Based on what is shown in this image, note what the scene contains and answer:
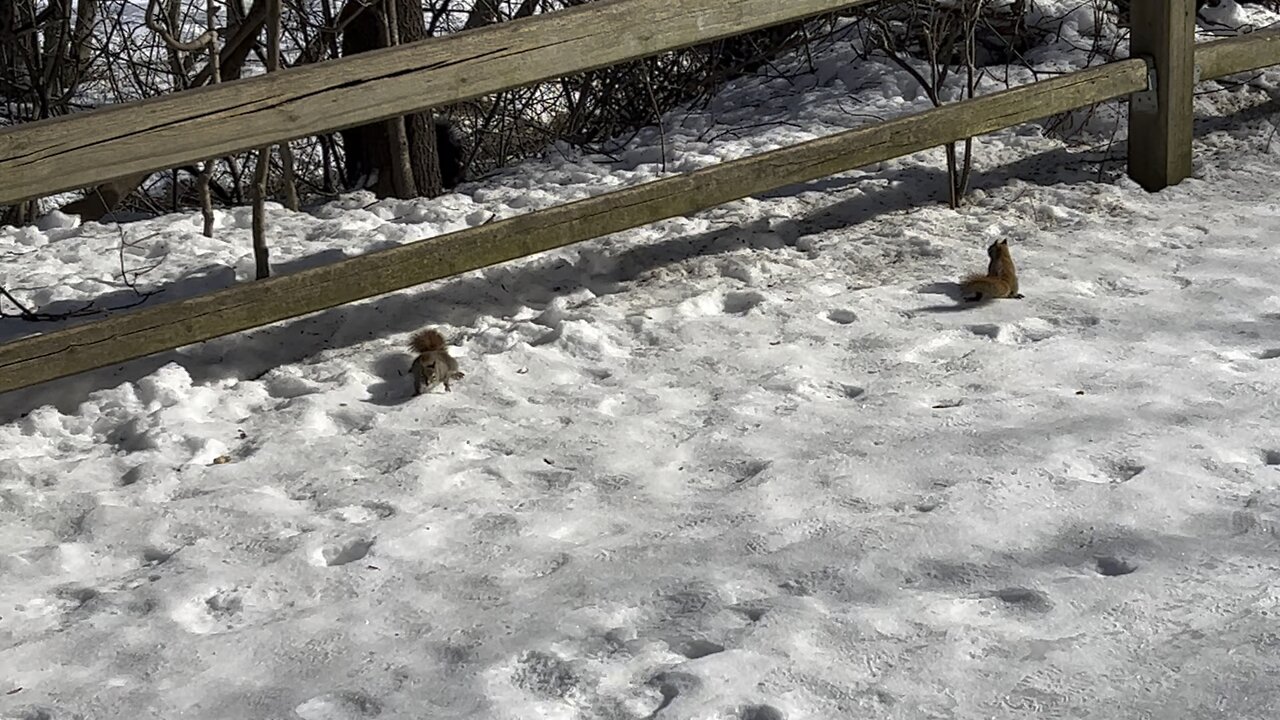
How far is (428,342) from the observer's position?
451cm

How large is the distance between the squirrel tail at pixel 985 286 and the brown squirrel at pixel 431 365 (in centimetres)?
183

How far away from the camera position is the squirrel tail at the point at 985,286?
4.77 metres

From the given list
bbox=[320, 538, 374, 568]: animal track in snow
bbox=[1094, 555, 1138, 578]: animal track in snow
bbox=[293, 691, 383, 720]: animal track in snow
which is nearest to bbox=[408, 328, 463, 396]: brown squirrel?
bbox=[320, 538, 374, 568]: animal track in snow

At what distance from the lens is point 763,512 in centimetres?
343

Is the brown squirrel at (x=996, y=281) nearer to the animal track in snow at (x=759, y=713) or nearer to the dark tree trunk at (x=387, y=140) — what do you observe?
the animal track in snow at (x=759, y=713)

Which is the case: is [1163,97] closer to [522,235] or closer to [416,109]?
[522,235]

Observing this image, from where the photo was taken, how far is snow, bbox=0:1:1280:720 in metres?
2.73

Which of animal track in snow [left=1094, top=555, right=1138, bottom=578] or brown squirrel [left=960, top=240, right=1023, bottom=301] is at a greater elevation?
brown squirrel [left=960, top=240, right=1023, bottom=301]

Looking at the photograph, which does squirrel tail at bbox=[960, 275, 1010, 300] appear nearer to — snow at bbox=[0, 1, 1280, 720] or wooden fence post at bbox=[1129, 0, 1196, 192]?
snow at bbox=[0, 1, 1280, 720]

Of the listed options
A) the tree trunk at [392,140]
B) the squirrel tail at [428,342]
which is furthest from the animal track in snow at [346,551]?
the tree trunk at [392,140]

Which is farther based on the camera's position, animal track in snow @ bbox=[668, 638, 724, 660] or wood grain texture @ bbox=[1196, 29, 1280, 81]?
wood grain texture @ bbox=[1196, 29, 1280, 81]

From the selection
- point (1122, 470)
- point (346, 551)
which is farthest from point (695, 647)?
point (1122, 470)

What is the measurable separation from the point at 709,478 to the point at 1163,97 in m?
3.34

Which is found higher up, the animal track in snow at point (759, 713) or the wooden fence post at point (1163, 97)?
the wooden fence post at point (1163, 97)
